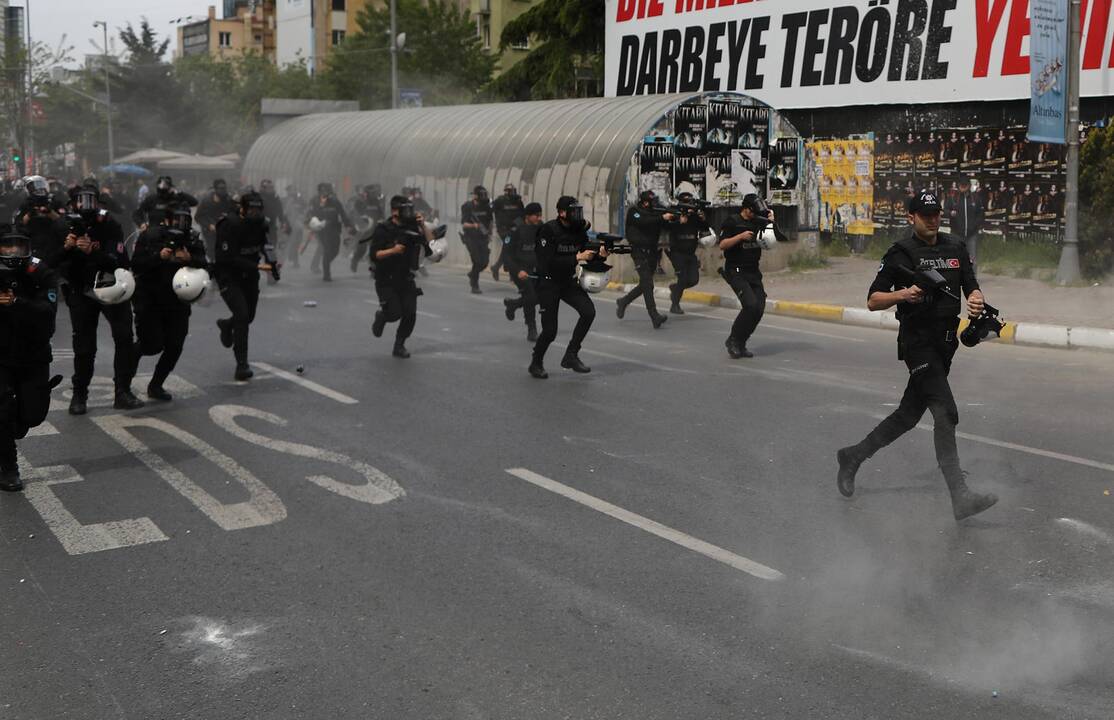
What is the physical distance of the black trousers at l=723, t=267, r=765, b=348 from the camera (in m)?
13.2

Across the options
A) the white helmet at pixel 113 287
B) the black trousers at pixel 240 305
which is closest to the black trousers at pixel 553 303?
the black trousers at pixel 240 305

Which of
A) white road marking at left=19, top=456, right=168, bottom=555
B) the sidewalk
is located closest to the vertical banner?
the sidewalk

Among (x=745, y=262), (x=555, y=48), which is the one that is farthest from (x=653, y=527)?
(x=555, y=48)

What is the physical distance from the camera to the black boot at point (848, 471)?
736cm

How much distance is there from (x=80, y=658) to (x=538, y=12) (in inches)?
1348

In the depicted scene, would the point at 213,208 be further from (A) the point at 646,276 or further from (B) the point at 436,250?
(B) the point at 436,250

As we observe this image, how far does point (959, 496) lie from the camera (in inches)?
265

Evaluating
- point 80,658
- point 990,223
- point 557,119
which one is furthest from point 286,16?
point 80,658

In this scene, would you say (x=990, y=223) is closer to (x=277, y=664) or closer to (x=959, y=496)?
(x=959, y=496)

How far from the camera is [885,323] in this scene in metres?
16.9

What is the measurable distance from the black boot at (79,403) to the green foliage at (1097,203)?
50.0 feet

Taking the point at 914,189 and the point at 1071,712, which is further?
the point at 914,189

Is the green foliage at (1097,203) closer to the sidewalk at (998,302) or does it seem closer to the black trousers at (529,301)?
the sidewalk at (998,302)

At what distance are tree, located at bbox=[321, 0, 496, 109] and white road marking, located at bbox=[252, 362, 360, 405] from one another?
4544 cm
